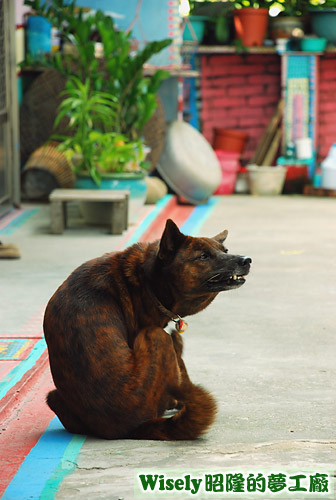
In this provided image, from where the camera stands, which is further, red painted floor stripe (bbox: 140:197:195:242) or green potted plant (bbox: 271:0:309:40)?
green potted plant (bbox: 271:0:309:40)

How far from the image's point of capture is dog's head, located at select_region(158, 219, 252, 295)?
3502mm

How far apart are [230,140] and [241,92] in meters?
0.78

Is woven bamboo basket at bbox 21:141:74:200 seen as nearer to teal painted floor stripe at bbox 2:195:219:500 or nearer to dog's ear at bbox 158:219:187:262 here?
teal painted floor stripe at bbox 2:195:219:500

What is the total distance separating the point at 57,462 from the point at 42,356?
1.49m

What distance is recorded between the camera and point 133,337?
352 cm

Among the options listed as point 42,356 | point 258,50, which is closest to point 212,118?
point 258,50

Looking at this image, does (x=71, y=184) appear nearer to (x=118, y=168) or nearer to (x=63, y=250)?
(x=118, y=168)

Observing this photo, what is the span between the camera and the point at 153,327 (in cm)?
349

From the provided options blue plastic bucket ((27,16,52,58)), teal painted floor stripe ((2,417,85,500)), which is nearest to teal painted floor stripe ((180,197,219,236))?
blue plastic bucket ((27,16,52,58))

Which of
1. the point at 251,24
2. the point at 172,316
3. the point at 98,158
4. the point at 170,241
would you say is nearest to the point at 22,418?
the point at 172,316

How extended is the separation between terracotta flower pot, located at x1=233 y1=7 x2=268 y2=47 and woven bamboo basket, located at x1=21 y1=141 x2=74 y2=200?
3.52 m

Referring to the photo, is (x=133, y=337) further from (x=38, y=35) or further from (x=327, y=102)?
(x=327, y=102)

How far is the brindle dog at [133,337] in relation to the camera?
11.1 feet

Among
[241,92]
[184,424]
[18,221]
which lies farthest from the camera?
[241,92]
